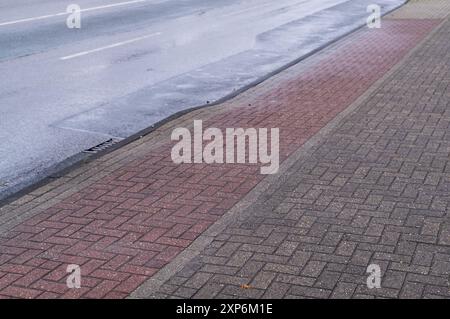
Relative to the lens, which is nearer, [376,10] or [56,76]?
[56,76]

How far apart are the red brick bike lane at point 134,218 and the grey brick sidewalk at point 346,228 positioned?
332 millimetres

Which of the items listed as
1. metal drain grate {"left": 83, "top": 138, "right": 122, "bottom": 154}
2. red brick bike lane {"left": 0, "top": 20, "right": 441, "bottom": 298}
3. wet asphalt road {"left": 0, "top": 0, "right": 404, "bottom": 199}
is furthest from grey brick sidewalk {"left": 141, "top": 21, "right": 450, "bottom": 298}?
wet asphalt road {"left": 0, "top": 0, "right": 404, "bottom": 199}

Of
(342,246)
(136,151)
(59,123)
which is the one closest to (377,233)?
(342,246)

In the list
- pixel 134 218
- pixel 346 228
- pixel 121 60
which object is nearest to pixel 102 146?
pixel 134 218

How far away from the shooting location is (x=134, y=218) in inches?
240

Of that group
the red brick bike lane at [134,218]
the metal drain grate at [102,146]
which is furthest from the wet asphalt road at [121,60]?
the red brick bike lane at [134,218]

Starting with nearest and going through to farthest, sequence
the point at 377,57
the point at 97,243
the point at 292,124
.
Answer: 1. the point at 97,243
2. the point at 292,124
3. the point at 377,57

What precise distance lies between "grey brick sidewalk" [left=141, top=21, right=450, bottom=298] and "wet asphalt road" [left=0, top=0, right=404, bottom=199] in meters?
2.77

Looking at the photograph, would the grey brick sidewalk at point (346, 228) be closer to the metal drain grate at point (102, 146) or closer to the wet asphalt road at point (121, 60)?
the metal drain grate at point (102, 146)

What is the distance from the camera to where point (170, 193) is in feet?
21.9

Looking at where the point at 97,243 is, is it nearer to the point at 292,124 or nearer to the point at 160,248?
the point at 160,248

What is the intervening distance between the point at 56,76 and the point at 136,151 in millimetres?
4826

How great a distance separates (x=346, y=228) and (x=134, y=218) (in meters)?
1.88

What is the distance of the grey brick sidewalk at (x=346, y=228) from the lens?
15.8 feet
